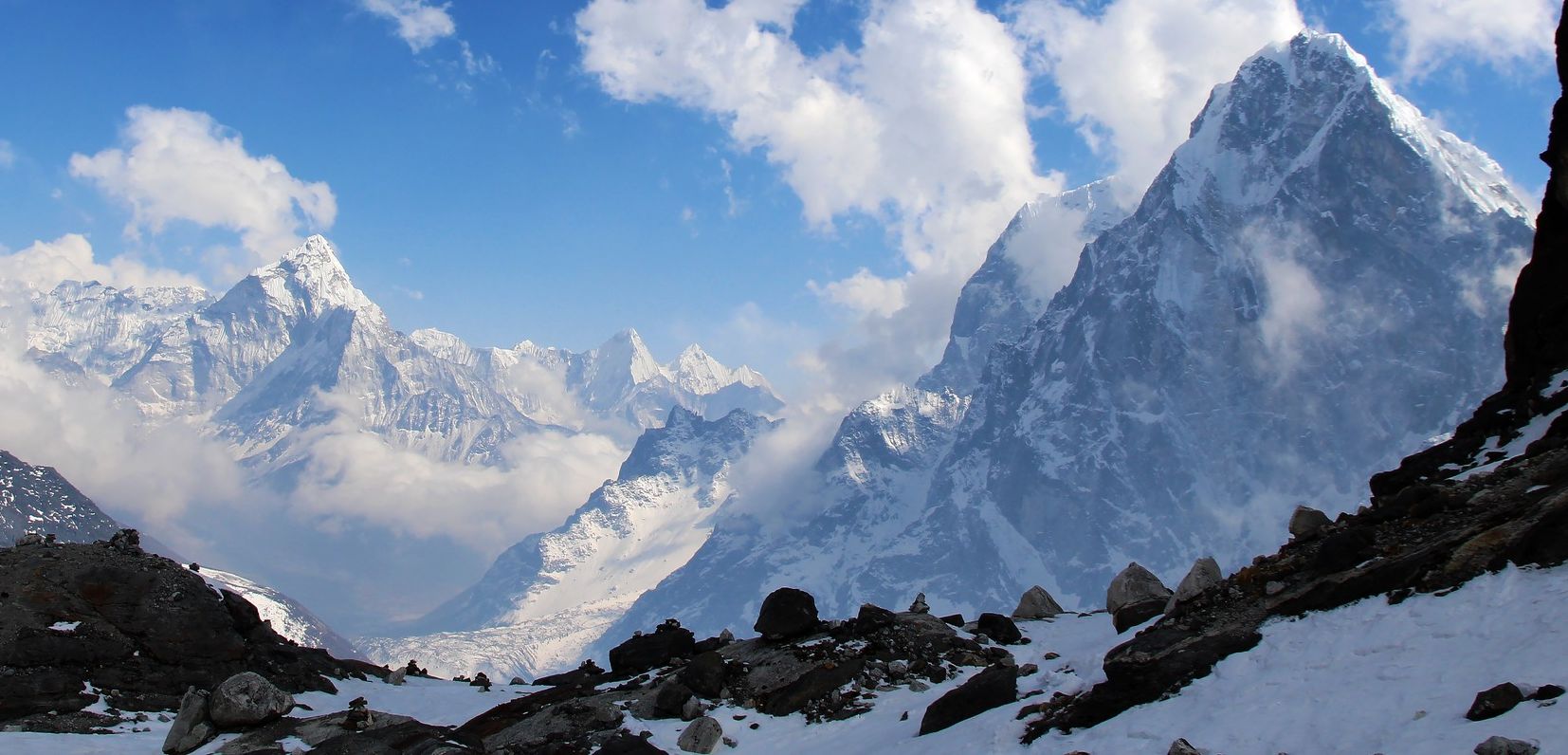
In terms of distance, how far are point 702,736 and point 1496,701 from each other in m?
18.5

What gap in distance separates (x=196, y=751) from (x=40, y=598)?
12102 mm

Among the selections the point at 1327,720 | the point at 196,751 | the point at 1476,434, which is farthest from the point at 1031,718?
the point at 1476,434

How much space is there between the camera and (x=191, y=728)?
2995 cm

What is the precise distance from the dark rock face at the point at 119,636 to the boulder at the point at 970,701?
2460 cm

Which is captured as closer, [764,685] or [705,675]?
[764,685]

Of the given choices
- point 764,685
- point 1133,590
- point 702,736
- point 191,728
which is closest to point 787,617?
point 764,685

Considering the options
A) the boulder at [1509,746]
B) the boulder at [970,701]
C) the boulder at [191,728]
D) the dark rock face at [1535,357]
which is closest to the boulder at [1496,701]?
the boulder at [1509,746]

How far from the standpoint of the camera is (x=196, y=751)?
29.5 metres

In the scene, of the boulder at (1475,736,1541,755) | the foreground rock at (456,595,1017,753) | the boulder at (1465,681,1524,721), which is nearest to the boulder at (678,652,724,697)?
the foreground rock at (456,595,1017,753)

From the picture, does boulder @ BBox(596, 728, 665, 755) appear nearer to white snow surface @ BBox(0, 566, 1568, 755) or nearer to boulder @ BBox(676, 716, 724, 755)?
boulder @ BBox(676, 716, 724, 755)

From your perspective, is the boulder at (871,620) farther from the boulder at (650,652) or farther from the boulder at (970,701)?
the boulder at (970,701)

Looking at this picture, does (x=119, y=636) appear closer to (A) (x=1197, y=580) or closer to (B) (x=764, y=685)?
(B) (x=764, y=685)

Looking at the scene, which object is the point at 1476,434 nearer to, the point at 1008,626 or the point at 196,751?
the point at 1008,626

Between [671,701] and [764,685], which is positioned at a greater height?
[764,685]
